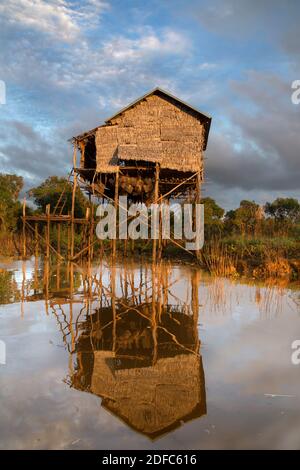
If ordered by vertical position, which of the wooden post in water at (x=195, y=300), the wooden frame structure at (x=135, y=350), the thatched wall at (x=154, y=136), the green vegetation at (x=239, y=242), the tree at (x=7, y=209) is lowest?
the wooden post in water at (x=195, y=300)

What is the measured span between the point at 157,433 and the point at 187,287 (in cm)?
741

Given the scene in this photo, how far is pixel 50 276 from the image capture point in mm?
12164

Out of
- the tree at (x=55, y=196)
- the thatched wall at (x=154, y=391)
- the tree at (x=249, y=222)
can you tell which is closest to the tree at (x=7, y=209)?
the tree at (x=55, y=196)

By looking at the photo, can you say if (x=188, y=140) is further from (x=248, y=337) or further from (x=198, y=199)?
(x=248, y=337)

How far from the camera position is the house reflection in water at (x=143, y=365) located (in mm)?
3041

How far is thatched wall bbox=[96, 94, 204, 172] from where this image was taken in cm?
1541

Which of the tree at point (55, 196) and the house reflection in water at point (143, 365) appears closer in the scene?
the house reflection in water at point (143, 365)

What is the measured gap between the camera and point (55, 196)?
3341 cm

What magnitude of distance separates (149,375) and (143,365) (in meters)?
0.31

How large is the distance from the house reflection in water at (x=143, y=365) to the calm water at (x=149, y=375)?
1cm

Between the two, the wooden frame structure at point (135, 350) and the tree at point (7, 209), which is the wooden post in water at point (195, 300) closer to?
the wooden frame structure at point (135, 350)

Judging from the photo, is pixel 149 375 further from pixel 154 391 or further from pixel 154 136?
pixel 154 136

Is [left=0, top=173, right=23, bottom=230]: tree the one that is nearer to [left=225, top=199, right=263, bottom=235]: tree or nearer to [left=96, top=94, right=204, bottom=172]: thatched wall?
[left=96, top=94, right=204, bottom=172]: thatched wall

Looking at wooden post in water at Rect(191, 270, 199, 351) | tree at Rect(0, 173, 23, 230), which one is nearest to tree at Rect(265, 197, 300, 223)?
tree at Rect(0, 173, 23, 230)
